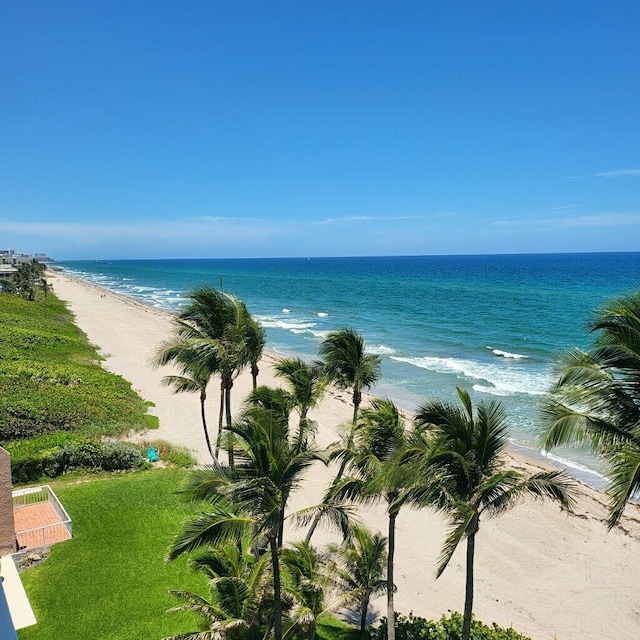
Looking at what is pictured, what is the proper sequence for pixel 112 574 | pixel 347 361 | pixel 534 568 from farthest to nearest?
pixel 534 568, pixel 347 361, pixel 112 574

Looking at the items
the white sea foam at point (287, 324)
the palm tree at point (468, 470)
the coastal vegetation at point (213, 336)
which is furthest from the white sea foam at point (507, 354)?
the palm tree at point (468, 470)

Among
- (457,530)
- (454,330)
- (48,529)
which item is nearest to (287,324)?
(454,330)

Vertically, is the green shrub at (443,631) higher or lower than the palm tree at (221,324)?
lower

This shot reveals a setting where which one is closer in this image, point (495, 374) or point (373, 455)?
point (373, 455)

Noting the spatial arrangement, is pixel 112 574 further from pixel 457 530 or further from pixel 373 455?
pixel 457 530

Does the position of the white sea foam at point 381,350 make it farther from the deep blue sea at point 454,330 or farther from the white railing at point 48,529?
the white railing at point 48,529

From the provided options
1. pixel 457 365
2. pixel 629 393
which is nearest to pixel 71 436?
pixel 629 393

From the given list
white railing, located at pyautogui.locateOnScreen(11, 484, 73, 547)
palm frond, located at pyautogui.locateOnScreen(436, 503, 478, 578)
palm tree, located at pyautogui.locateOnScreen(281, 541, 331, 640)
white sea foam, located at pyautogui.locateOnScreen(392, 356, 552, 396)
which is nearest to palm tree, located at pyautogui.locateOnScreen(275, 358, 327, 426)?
palm tree, located at pyautogui.locateOnScreen(281, 541, 331, 640)
